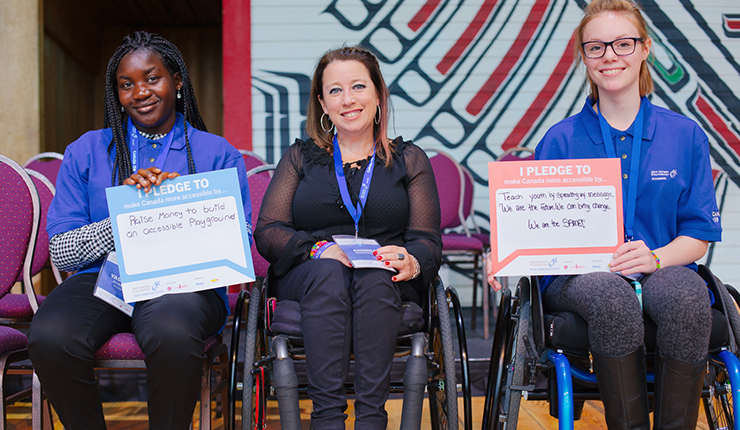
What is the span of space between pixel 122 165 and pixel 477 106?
297cm

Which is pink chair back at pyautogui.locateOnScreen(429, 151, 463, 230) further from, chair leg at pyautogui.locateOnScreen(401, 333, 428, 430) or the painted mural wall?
chair leg at pyautogui.locateOnScreen(401, 333, 428, 430)

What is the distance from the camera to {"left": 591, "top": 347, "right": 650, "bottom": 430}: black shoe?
124cm

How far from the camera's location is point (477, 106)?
13.1 feet

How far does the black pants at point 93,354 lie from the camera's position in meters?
1.37

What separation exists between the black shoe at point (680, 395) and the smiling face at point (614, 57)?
865mm

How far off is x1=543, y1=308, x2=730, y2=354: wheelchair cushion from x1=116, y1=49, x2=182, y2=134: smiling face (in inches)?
58.7

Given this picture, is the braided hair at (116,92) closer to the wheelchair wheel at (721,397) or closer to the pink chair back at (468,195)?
the wheelchair wheel at (721,397)

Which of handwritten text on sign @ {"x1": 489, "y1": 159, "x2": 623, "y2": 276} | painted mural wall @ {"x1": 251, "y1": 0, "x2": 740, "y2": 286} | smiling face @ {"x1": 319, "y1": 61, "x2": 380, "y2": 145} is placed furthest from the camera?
painted mural wall @ {"x1": 251, "y1": 0, "x2": 740, "y2": 286}

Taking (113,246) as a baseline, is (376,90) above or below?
above

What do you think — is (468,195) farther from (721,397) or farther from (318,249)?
(721,397)

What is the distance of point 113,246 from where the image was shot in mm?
1585

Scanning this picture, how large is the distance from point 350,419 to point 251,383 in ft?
3.18

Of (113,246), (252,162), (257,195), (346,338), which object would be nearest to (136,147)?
(113,246)

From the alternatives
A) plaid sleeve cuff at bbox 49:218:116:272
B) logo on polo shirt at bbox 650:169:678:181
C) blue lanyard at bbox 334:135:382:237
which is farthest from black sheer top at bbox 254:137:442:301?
logo on polo shirt at bbox 650:169:678:181
